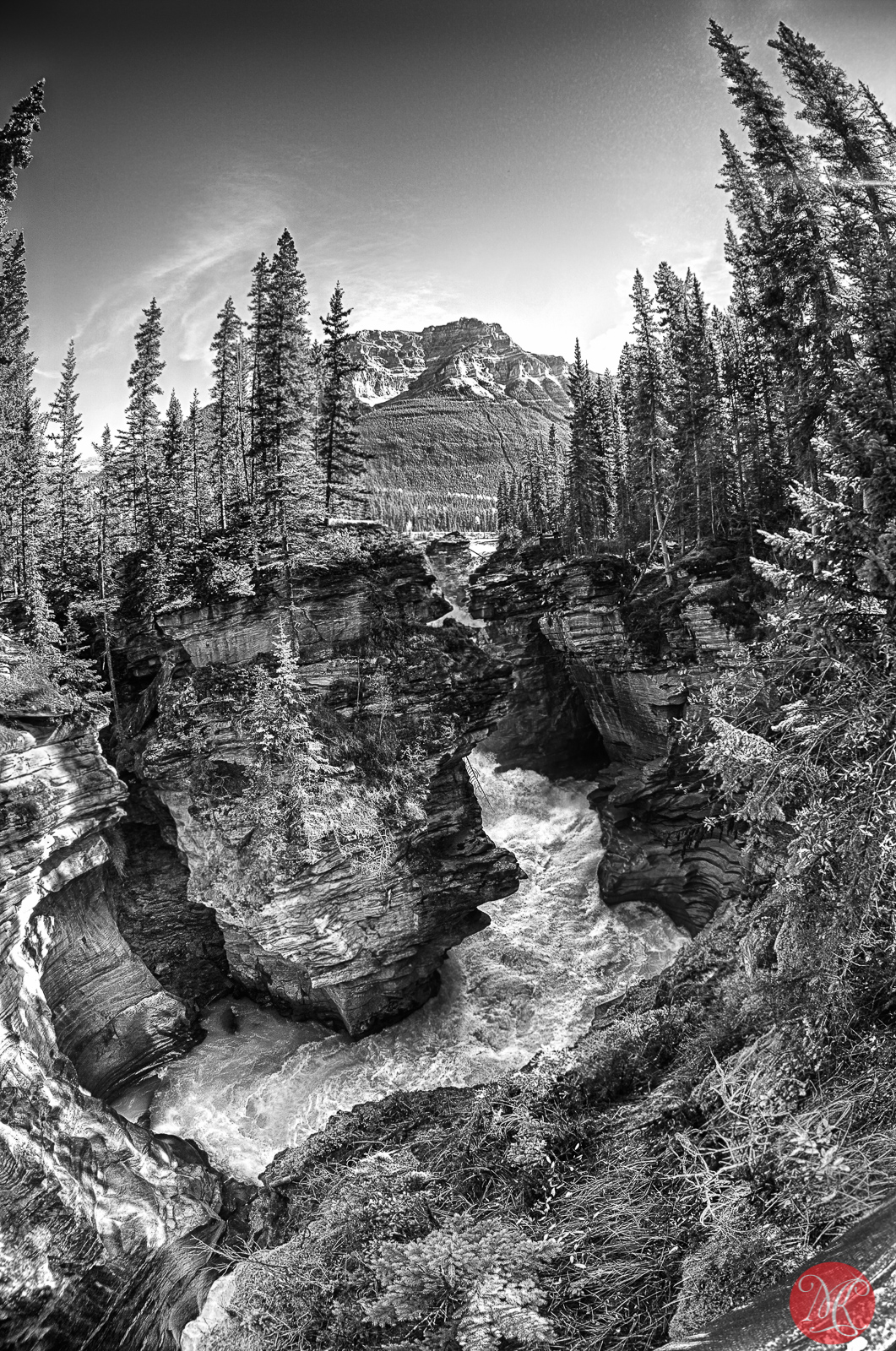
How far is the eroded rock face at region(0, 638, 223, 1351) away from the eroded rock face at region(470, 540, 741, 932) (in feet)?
55.8

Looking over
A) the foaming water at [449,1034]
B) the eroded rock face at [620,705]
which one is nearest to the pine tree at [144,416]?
the eroded rock face at [620,705]

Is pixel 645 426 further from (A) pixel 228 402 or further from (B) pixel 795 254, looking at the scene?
(A) pixel 228 402

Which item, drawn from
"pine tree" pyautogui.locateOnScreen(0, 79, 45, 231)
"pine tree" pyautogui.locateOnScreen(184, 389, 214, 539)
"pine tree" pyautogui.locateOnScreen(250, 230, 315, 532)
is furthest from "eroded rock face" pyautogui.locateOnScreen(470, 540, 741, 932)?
"pine tree" pyautogui.locateOnScreen(0, 79, 45, 231)

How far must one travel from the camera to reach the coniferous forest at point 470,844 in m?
5.45

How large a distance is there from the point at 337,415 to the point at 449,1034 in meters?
25.6

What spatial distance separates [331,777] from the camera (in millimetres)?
20516

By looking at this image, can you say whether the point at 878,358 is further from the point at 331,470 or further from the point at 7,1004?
the point at 331,470

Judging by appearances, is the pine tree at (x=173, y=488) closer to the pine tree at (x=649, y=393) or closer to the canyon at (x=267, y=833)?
the canyon at (x=267, y=833)

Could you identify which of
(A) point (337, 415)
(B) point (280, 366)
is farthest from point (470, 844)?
(B) point (280, 366)

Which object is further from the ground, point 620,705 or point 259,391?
point 259,391

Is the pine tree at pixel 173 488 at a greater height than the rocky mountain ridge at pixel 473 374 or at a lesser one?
lesser

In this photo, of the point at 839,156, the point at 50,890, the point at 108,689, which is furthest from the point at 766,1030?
the point at 108,689

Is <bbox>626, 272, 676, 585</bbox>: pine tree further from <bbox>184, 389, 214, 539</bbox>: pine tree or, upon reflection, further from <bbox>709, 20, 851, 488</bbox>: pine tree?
<bbox>184, 389, 214, 539</bbox>: pine tree

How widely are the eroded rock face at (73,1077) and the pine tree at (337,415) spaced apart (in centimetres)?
1591
